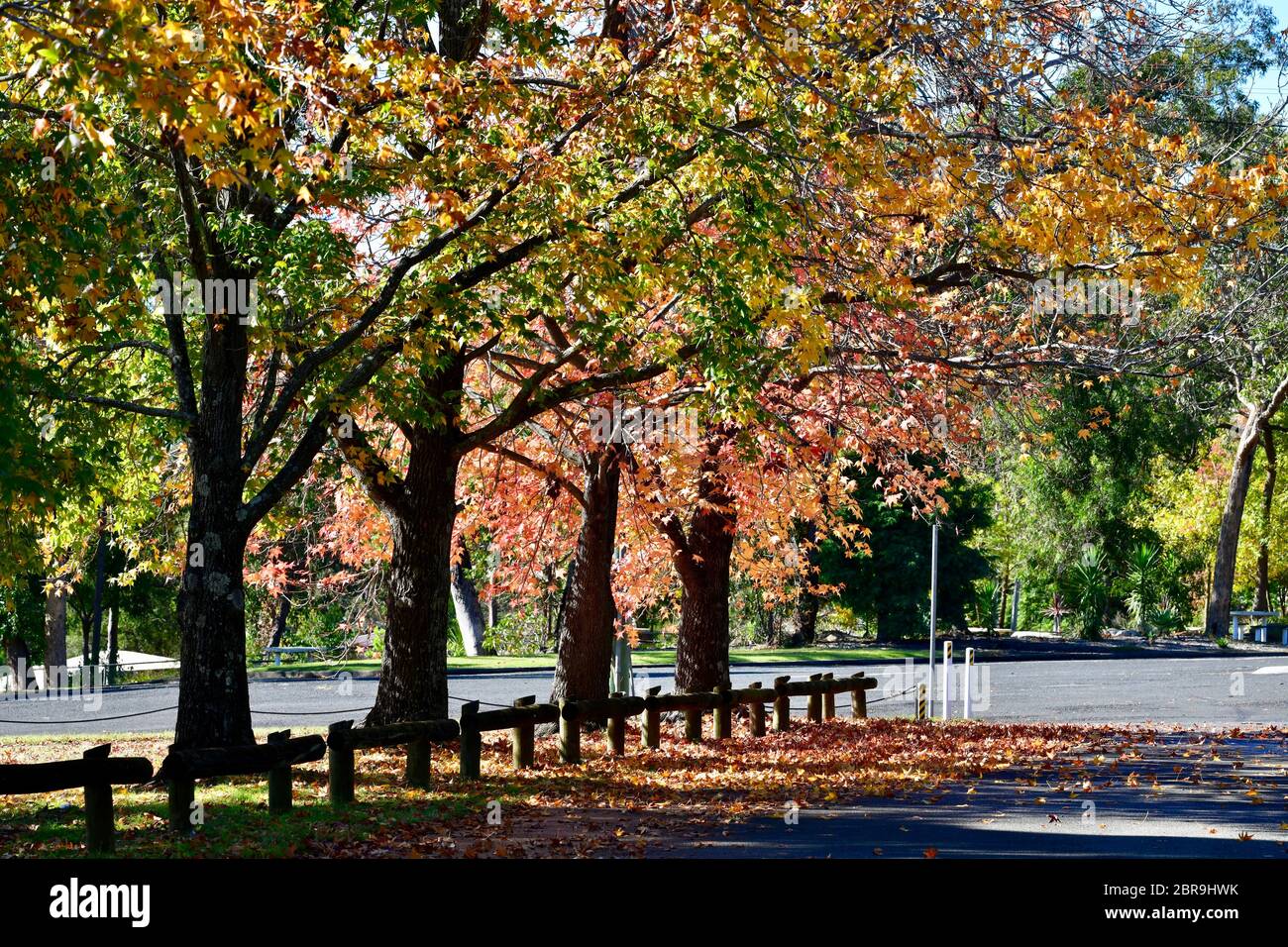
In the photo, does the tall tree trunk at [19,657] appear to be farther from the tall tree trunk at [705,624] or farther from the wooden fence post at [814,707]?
the wooden fence post at [814,707]

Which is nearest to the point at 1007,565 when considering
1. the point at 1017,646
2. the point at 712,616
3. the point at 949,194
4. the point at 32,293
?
the point at 1017,646

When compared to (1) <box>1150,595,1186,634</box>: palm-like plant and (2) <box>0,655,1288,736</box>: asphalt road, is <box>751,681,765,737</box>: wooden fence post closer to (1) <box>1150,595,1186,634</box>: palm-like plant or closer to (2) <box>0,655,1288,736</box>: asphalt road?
(2) <box>0,655,1288,736</box>: asphalt road

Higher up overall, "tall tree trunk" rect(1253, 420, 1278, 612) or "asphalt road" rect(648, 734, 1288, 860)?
"tall tree trunk" rect(1253, 420, 1278, 612)

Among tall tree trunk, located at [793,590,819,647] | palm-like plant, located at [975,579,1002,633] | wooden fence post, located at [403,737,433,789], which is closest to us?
wooden fence post, located at [403,737,433,789]

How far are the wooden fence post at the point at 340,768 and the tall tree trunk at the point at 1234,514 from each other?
3756 centimetres

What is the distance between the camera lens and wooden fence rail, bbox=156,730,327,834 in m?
10.4

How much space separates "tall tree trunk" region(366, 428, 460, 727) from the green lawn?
18.1 meters

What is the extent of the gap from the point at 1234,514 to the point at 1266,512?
8.54 metres

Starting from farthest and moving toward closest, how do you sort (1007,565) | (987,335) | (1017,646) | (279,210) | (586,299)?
(1007,565), (1017,646), (987,335), (279,210), (586,299)

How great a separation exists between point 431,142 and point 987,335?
9.29 m

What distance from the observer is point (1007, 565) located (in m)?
62.8

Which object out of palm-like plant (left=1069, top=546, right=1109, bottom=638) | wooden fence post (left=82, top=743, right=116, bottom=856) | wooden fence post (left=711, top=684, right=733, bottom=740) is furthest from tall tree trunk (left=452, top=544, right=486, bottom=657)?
wooden fence post (left=82, top=743, right=116, bottom=856)

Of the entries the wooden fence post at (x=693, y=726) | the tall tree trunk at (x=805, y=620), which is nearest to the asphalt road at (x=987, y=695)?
the wooden fence post at (x=693, y=726)

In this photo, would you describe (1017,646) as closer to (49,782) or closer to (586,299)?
(586,299)
